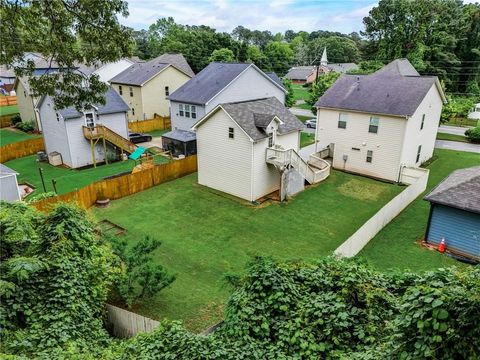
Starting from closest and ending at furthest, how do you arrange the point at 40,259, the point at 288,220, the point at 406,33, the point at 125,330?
the point at 40,259, the point at 125,330, the point at 288,220, the point at 406,33

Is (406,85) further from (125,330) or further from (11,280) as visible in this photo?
(11,280)

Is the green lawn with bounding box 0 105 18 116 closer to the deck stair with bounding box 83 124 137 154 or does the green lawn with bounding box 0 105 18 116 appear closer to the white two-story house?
the white two-story house

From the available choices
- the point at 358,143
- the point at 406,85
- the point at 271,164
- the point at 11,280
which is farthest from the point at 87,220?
the point at 406,85

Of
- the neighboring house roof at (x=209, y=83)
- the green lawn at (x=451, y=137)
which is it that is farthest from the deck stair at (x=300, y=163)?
the green lawn at (x=451, y=137)

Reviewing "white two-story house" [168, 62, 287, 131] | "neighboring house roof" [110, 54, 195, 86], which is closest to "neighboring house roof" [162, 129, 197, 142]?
"white two-story house" [168, 62, 287, 131]

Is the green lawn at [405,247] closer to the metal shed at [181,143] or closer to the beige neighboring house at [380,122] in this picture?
the beige neighboring house at [380,122]
